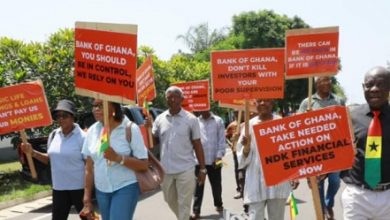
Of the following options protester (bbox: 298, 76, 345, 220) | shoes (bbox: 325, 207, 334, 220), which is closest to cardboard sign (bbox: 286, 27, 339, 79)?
protester (bbox: 298, 76, 345, 220)

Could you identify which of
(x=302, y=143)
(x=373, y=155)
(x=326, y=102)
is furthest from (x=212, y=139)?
(x=373, y=155)

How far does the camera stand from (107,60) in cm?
474

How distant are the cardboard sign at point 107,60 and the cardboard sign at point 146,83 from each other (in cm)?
335

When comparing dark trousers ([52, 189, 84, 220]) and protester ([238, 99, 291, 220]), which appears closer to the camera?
protester ([238, 99, 291, 220])

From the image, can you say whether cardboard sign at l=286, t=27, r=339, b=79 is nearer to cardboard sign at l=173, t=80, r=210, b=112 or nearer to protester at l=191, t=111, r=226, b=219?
protester at l=191, t=111, r=226, b=219

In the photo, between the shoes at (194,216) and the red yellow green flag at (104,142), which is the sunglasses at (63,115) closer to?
the red yellow green flag at (104,142)

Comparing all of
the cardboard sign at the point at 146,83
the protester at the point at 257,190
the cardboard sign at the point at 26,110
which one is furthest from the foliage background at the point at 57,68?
the protester at the point at 257,190

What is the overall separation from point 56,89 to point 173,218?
5331 mm

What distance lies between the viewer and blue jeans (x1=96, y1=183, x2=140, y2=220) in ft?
15.2

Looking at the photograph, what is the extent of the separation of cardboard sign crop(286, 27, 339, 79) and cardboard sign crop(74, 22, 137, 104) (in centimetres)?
257

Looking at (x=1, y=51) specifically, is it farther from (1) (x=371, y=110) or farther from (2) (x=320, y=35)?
(1) (x=371, y=110)

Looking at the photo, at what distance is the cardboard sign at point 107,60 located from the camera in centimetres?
469

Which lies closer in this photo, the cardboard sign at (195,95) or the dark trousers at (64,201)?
the dark trousers at (64,201)

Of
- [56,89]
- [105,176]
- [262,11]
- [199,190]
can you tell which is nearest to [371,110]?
[105,176]
